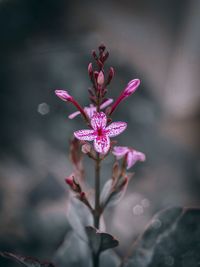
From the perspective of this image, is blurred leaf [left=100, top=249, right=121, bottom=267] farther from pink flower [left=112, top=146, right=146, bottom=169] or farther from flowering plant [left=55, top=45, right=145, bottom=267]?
pink flower [left=112, top=146, right=146, bottom=169]

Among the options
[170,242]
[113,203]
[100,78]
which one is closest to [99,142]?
[100,78]

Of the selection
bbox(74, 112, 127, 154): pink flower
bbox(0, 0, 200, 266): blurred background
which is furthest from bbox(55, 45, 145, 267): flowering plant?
bbox(0, 0, 200, 266): blurred background

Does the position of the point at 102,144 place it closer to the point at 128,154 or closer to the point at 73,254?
the point at 128,154

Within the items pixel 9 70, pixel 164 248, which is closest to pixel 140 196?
pixel 164 248

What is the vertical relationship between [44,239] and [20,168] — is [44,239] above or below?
below

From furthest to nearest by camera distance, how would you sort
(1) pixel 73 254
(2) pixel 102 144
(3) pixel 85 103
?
(3) pixel 85 103 → (1) pixel 73 254 → (2) pixel 102 144

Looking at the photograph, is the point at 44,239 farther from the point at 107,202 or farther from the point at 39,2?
the point at 39,2
